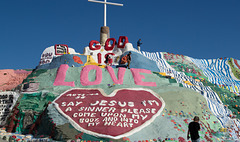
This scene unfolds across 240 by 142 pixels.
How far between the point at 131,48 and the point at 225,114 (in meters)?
9.46

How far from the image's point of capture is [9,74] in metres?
24.4

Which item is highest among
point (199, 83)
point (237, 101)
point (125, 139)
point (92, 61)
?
point (92, 61)

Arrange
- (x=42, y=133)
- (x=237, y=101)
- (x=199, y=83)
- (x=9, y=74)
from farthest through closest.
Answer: (x=9, y=74) → (x=199, y=83) → (x=237, y=101) → (x=42, y=133)

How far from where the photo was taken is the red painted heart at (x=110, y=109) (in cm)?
1220

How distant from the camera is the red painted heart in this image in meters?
12.2

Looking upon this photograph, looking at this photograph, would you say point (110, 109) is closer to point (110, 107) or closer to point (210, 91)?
point (110, 107)

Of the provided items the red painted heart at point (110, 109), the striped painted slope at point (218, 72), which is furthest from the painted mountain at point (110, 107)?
the striped painted slope at point (218, 72)

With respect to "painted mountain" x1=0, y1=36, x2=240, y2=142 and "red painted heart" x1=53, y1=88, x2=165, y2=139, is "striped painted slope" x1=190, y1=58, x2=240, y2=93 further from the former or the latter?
"red painted heart" x1=53, y1=88, x2=165, y2=139

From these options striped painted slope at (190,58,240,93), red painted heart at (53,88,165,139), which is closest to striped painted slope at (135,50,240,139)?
striped painted slope at (190,58,240,93)

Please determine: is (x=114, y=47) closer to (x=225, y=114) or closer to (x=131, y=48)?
(x=131, y=48)

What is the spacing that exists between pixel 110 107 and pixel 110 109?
0.63 ft

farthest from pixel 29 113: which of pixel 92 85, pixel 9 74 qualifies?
pixel 9 74

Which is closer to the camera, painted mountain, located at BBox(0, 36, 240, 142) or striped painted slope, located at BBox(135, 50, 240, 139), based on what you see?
painted mountain, located at BBox(0, 36, 240, 142)

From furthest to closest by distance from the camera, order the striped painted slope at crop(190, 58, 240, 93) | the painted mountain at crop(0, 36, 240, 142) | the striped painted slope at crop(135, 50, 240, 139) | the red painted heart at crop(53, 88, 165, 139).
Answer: the striped painted slope at crop(190, 58, 240, 93)
the striped painted slope at crop(135, 50, 240, 139)
the painted mountain at crop(0, 36, 240, 142)
the red painted heart at crop(53, 88, 165, 139)
